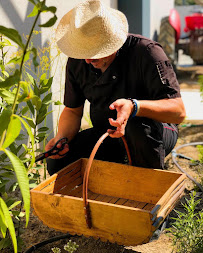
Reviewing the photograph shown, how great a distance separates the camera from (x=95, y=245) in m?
2.18

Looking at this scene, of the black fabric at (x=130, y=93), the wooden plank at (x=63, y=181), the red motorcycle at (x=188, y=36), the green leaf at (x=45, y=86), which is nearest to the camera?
the green leaf at (x=45, y=86)

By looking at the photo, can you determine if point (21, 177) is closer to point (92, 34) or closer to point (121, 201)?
point (92, 34)

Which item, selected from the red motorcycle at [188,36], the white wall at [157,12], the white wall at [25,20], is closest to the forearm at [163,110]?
the white wall at [25,20]

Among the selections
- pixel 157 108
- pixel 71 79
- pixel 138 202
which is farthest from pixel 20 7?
pixel 138 202

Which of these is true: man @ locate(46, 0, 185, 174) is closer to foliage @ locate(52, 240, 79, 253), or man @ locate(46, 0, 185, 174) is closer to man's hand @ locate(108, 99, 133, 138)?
man's hand @ locate(108, 99, 133, 138)

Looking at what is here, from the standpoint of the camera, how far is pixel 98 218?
177 centimetres

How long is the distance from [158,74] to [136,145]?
15.0 inches

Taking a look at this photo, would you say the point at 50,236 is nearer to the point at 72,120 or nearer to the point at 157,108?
the point at 72,120

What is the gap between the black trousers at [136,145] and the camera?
2201 mm

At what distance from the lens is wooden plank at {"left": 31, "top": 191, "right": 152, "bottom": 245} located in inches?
67.1

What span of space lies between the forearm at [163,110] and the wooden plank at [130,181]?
27cm

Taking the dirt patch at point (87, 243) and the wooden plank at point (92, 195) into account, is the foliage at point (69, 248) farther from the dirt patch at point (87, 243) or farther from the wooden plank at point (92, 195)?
the wooden plank at point (92, 195)

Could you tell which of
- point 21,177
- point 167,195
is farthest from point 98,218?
point 21,177

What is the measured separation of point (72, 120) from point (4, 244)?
819mm
